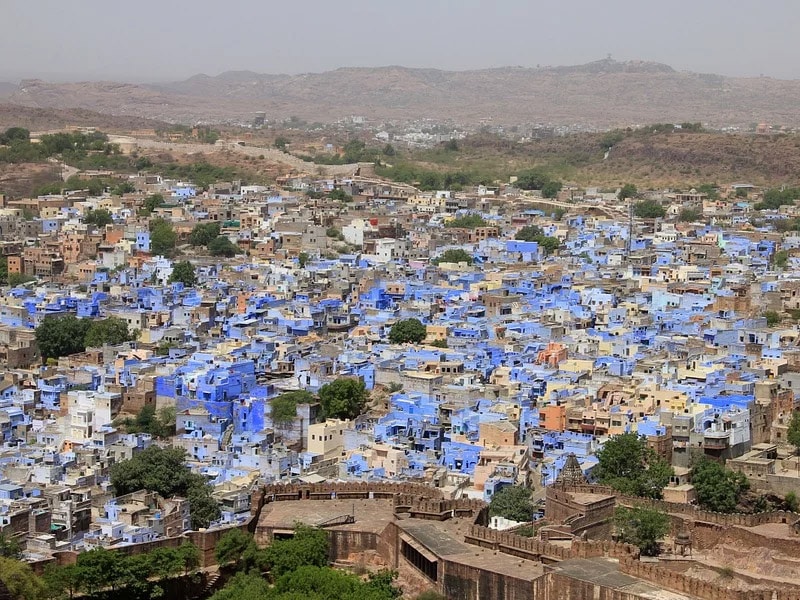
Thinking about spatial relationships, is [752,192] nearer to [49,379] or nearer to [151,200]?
[151,200]

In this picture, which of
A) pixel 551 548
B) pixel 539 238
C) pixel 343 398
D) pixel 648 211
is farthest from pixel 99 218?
pixel 551 548

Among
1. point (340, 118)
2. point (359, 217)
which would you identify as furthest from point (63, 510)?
point (340, 118)

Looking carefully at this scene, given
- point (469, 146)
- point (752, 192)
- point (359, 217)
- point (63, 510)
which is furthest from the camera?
point (469, 146)

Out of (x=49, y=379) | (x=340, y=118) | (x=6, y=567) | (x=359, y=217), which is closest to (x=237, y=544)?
(x=6, y=567)

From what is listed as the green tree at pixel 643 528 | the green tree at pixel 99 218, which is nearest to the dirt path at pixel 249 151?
the green tree at pixel 99 218

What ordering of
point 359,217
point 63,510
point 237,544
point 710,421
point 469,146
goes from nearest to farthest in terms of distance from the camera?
point 237,544, point 63,510, point 710,421, point 359,217, point 469,146

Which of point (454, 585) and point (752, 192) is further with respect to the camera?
point (752, 192)

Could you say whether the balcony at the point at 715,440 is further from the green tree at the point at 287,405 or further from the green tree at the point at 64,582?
the green tree at the point at 64,582
